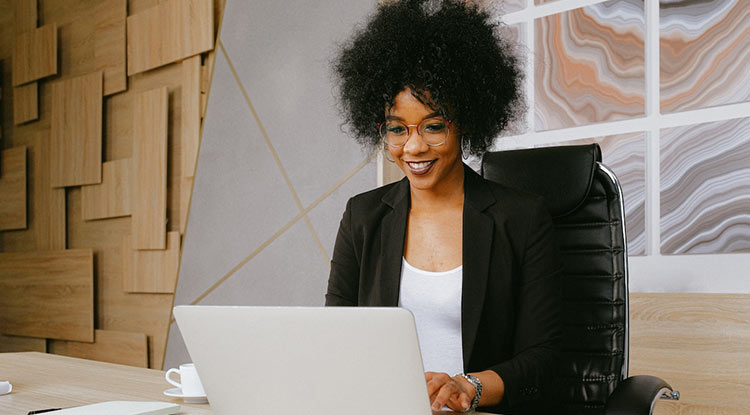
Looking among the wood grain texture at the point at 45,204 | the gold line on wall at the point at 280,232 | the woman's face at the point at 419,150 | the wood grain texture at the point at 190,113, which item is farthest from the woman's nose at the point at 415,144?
the wood grain texture at the point at 45,204

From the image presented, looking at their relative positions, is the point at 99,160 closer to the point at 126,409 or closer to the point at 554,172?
the point at 554,172

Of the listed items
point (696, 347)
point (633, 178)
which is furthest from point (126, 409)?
point (633, 178)

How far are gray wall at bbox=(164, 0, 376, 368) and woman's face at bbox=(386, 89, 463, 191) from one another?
3.99 feet

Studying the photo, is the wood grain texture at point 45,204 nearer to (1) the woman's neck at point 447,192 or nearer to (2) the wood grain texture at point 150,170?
(2) the wood grain texture at point 150,170

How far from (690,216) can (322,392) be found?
1638 millimetres

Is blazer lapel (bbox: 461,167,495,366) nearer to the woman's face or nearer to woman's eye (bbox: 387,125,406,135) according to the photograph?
the woman's face

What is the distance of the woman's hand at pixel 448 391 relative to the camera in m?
1.10

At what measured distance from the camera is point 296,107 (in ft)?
10.3

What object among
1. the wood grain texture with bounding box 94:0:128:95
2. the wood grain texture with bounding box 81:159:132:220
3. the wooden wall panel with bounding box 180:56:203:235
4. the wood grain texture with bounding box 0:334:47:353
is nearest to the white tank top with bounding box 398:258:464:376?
the wooden wall panel with bounding box 180:56:203:235

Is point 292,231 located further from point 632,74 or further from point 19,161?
point 19,161

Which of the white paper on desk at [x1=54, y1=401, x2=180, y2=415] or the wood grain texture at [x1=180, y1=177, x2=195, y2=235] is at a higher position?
the wood grain texture at [x1=180, y1=177, x2=195, y2=235]

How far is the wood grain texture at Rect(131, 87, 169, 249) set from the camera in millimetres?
3730

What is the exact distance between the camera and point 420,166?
1.63 metres

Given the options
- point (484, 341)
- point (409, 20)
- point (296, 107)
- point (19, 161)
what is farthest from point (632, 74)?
point (19, 161)
